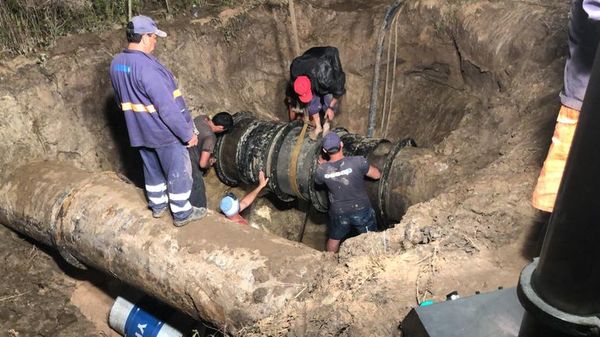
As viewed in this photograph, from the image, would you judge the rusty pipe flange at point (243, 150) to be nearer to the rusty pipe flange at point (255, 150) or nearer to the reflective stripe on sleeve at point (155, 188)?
the rusty pipe flange at point (255, 150)

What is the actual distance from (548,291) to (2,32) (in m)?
6.40

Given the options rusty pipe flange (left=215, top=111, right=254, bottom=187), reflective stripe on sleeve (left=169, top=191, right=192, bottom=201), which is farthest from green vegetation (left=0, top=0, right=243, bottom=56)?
reflective stripe on sleeve (left=169, top=191, right=192, bottom=201)

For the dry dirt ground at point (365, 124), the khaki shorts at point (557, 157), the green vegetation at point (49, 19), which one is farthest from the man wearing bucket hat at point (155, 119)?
the green vegetation at point (49, 19)

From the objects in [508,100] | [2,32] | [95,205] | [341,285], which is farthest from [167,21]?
[341,285]

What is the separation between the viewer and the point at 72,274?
566 centimetres

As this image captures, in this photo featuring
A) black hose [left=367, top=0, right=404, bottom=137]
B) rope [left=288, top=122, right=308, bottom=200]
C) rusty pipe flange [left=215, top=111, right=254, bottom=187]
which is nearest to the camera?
rope [left=288, top=122, right=308, bottom=200]

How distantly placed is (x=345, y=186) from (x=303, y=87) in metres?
1.63

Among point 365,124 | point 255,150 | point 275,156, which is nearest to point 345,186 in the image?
point 275,156

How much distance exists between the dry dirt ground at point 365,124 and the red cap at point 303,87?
4.36ft

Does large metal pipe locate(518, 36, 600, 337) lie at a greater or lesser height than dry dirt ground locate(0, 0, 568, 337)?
greater

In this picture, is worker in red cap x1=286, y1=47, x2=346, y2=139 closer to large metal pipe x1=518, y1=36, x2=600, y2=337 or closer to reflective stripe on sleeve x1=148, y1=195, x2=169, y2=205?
reflective stripe on sleeve x1=148, y1=195, x2=169, y2=205

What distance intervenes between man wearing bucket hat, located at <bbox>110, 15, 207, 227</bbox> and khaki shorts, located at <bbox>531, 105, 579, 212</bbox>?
256 centimetres

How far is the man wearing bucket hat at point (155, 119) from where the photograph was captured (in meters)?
3.77

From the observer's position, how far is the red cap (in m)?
6.24
